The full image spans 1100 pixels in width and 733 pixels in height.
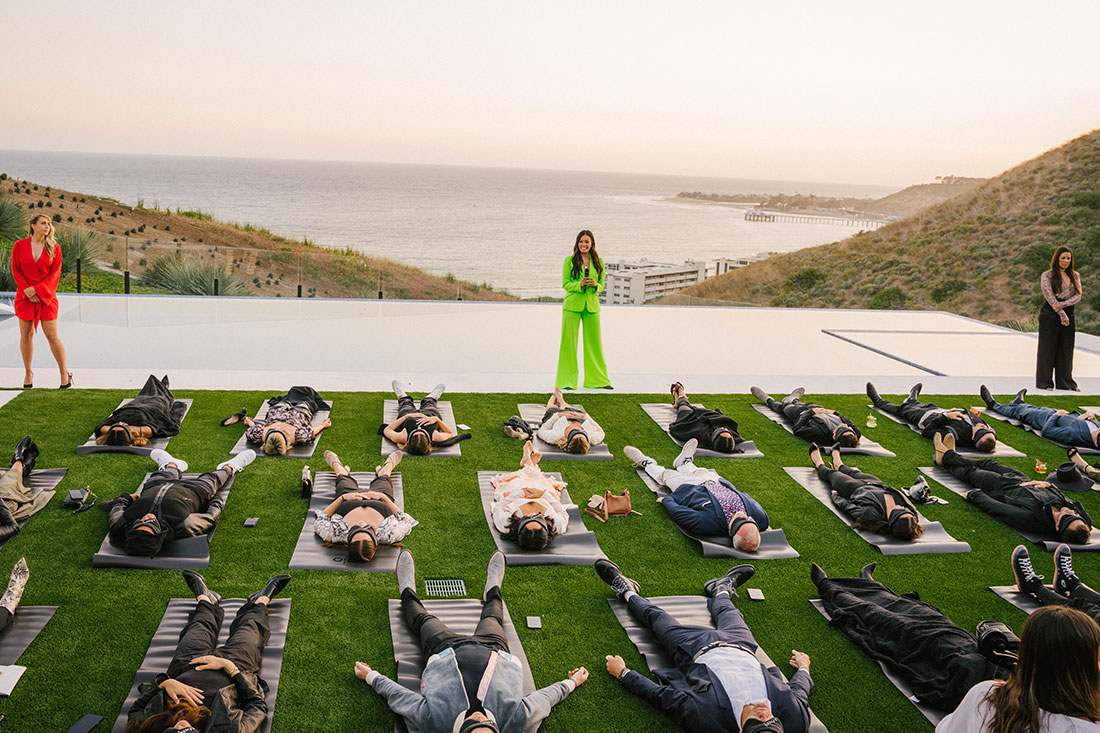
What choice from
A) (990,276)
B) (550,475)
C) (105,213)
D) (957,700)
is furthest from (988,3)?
(105,213)

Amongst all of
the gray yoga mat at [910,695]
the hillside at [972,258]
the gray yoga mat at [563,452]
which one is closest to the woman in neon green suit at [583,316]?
the gray yoga mat at [563,452]

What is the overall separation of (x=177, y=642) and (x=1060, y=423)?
25.8 ft

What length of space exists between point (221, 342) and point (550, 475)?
19.5 ft

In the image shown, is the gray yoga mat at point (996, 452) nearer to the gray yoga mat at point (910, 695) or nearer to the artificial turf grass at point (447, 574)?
the artificial turf grass at point (447, 574)

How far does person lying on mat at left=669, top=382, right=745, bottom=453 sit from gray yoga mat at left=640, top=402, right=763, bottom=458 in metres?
0.04

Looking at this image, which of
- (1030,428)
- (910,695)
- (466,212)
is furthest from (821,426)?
(466,212)

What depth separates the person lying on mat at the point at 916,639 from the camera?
393cm

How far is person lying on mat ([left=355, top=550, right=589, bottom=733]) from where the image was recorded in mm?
3500

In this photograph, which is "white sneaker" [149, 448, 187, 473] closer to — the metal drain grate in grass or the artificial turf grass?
the artificial turf grass

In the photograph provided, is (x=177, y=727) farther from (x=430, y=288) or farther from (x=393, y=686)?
(x=430, y=288)

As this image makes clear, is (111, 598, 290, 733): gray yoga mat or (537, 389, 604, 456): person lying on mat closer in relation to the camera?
(111, 598, 290, 733): gray yoga mat

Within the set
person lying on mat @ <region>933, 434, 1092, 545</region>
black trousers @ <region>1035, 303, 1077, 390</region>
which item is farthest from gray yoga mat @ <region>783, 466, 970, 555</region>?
black trousers @ <region>1035, 303, 1077, 390</region>

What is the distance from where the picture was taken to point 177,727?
3111mm

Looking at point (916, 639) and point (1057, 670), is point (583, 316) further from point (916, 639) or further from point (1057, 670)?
point (1057, 670)
